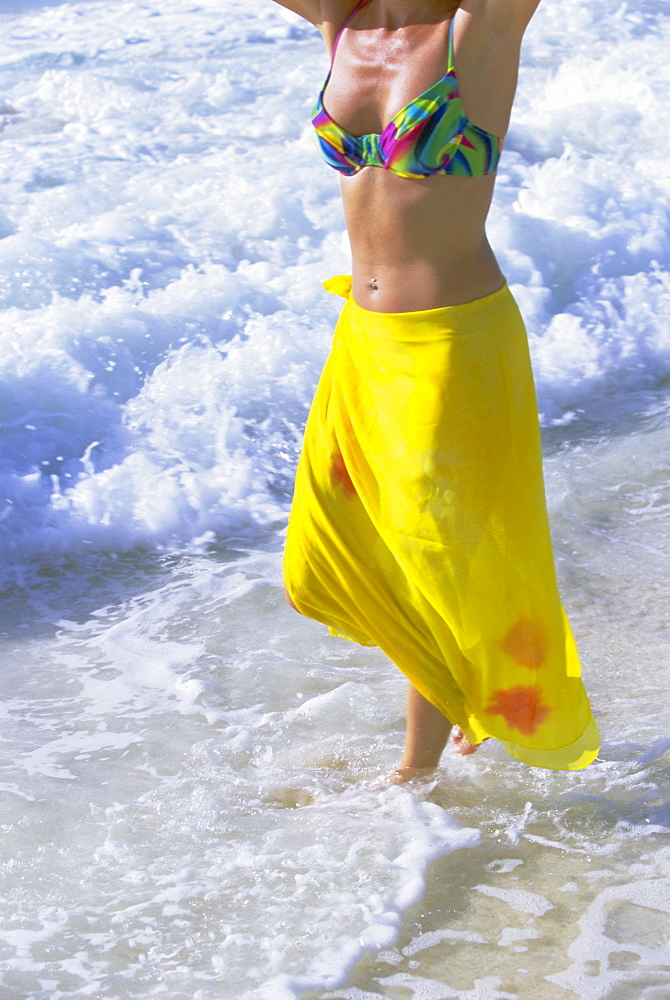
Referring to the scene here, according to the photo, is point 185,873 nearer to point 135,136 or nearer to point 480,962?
point 480,962

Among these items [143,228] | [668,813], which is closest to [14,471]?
[143,228]

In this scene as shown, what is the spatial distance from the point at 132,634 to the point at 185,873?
125 centimetres

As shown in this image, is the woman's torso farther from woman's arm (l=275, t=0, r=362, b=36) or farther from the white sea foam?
the white sea foam

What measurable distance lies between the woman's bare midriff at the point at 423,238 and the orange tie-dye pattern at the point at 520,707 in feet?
2.61

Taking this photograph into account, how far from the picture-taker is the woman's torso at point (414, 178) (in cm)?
Result: 200

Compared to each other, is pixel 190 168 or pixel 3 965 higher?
pixel 190 168

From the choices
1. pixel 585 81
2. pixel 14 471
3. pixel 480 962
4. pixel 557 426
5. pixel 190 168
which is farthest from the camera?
pixel 585 81

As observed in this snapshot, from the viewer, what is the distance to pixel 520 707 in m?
2.29

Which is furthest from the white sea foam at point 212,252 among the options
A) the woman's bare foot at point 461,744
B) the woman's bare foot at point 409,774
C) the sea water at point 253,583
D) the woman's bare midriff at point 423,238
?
the woman's bare midriff at point 423,238

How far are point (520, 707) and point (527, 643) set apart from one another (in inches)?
5.6

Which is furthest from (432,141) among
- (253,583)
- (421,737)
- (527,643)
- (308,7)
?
(253,583)

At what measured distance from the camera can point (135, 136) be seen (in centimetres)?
763

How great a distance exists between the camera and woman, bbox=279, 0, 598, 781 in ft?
6.62

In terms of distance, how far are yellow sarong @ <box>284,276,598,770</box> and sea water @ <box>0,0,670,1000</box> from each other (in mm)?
381
